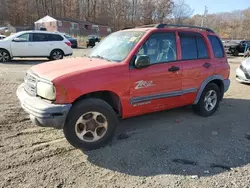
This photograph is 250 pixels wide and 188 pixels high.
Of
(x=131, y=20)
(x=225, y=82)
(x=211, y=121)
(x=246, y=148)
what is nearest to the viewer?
(x=246, y=148)

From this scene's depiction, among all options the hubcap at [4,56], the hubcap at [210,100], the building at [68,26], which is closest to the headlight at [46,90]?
the hubcap at [210,100]

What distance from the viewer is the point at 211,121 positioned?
5078 millimetres

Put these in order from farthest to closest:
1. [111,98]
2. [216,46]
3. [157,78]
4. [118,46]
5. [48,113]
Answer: [216,46]
[118,46]
[157,78]
[111,98]
[48,113]

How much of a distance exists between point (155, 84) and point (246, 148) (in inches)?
71.9

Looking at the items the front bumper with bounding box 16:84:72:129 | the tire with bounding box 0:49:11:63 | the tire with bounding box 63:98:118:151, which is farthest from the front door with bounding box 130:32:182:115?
the tire with bounding box 0:49:11:63

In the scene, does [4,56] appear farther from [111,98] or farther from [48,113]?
[48,113]

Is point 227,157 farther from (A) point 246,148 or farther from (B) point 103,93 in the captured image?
(B) point 103,93

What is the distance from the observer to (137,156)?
3531mm

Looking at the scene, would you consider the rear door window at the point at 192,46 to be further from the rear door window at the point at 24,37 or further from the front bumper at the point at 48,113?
the rear door window at the point at 24,37

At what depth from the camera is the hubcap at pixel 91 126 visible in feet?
11.7

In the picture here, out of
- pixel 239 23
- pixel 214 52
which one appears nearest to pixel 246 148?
pixel 214 52

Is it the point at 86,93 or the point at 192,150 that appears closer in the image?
the point at 86,93

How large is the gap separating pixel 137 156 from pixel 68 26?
187 ft

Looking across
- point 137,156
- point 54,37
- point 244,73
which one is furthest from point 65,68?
point 54,37
